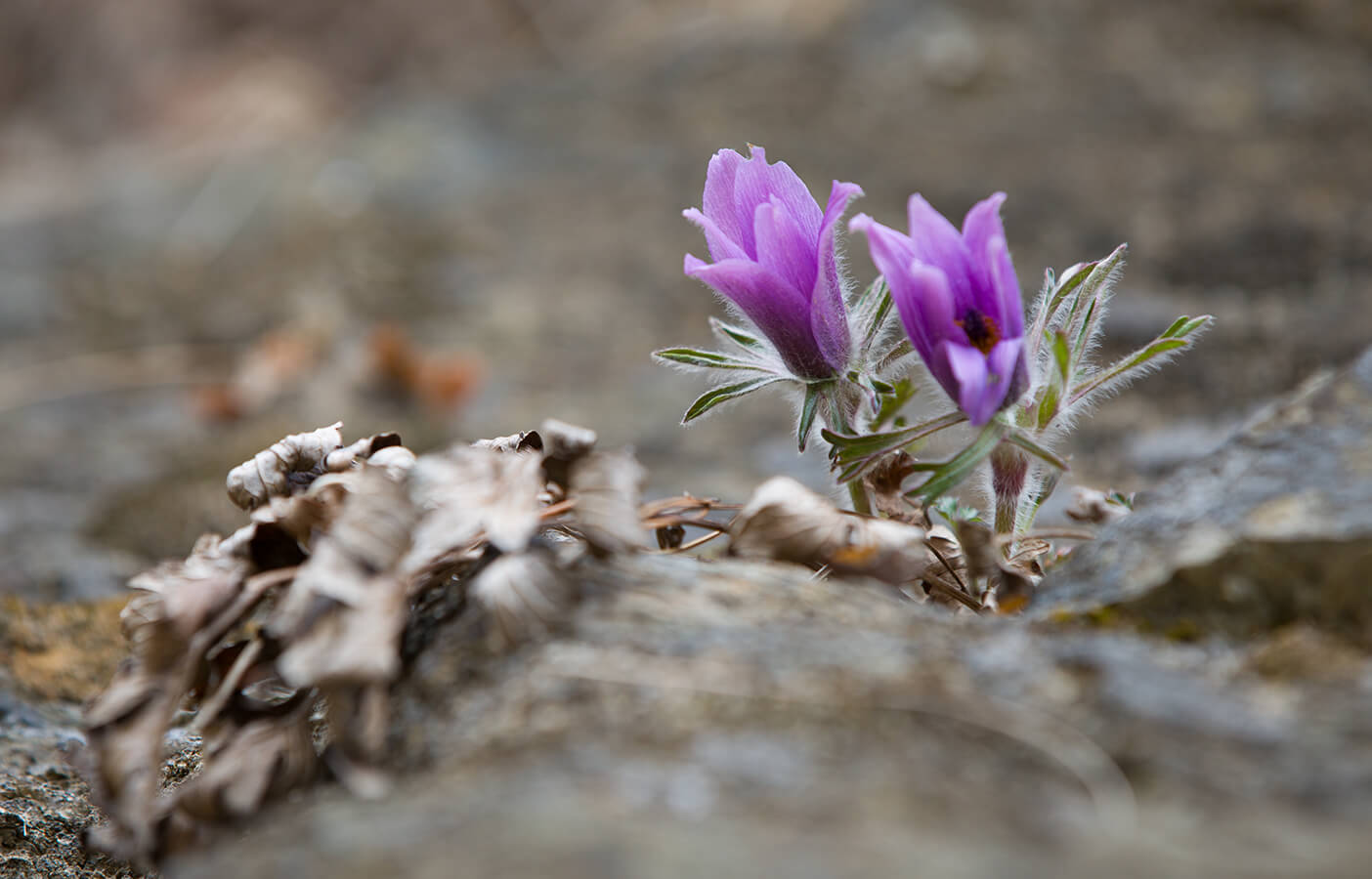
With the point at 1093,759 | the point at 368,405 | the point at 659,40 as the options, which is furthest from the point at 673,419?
the point at 659,40

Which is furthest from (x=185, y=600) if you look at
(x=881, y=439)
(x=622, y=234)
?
(x=622, y=234)

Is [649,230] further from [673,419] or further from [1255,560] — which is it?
[1255,560]

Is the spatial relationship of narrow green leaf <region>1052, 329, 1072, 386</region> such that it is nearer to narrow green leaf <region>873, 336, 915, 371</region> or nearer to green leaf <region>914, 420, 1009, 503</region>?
green leaf <region>914, 420, 1009, 503</region>

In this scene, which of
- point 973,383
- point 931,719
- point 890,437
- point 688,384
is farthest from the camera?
point 688,384

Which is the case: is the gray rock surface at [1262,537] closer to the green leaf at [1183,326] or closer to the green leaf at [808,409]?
the green leaf at [1183,326]

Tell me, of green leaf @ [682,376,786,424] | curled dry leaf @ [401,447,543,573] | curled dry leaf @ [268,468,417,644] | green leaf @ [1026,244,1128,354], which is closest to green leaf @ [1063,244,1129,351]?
green leaf @ [1026,244,1128,354]

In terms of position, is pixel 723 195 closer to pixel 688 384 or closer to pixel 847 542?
pixel 847 542
